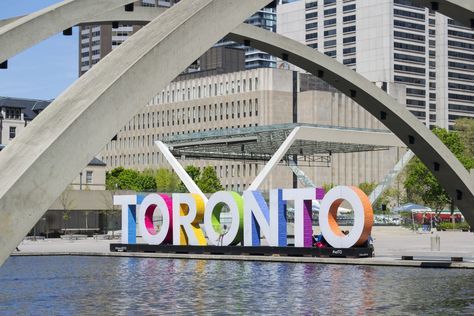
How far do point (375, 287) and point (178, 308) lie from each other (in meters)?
7.85

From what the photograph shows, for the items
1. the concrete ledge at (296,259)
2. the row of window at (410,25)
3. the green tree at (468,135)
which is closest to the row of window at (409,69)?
the row of window at (410,25)

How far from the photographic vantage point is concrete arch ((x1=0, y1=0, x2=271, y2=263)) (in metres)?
13.0

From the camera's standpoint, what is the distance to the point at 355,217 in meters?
45.9

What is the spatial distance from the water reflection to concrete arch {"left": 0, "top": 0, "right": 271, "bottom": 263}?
32.9ft

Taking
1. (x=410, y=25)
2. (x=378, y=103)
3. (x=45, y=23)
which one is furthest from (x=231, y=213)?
(x=410, y=25)

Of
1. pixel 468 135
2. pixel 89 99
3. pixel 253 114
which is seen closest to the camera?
pixel 89 99

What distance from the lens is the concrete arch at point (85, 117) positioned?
13.0 meters

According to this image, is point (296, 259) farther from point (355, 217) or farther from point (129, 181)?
point (129, 181)

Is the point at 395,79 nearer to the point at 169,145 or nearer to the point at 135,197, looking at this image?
the point at 169,145

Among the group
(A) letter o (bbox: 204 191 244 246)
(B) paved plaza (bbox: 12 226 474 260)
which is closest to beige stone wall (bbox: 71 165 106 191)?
(B) paved plaza (bbox: 12 226 474 260)

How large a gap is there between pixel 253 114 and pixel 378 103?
121 meters

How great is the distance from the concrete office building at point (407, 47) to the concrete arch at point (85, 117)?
551 feet

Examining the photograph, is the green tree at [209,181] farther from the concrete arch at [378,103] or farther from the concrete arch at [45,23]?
the concrete arch at [45,23]

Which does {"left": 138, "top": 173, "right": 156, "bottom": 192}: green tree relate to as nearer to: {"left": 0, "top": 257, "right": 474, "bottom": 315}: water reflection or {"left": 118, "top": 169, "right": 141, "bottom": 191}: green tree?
{"left": 118, "top": 169, "right": 141, "bottom": 191}: green tree
